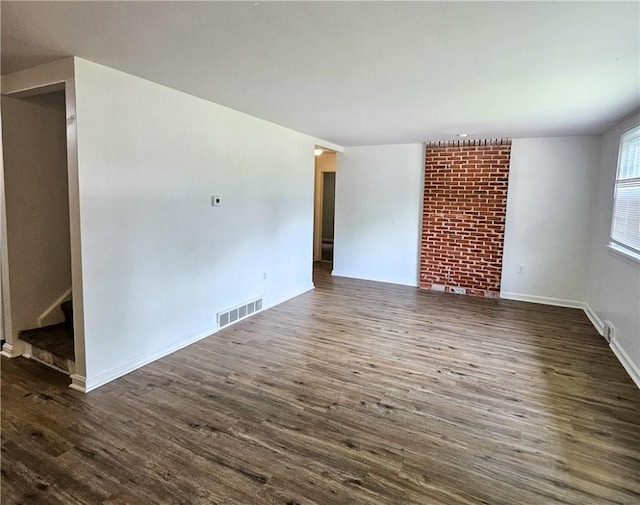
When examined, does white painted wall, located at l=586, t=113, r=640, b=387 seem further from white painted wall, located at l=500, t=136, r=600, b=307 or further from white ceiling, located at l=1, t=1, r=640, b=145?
white ceiling, located at l=1, t=1, r=640, b=145

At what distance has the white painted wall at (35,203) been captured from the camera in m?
3.26

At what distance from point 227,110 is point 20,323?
2772 millimetres

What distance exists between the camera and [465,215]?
604cm

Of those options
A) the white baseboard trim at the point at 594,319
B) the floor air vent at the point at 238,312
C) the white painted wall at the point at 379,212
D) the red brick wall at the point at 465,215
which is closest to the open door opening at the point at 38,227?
the floor air vent at the point at 238,312

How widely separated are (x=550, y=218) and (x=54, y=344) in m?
6.10

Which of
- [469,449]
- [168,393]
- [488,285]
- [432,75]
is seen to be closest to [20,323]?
[168,393]

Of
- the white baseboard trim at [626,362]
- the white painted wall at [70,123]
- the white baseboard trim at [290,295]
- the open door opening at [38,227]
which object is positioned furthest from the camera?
the white baseboard trim at [290,295]

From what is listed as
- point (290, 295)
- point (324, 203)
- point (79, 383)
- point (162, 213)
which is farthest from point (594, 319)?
point (324, 203)

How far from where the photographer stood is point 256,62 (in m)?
2.57

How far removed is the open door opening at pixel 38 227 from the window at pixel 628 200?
16.5ft

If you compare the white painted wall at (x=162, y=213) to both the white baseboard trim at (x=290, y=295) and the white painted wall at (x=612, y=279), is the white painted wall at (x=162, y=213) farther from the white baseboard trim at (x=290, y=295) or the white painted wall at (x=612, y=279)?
the white painted wall at (x=612, y=279)

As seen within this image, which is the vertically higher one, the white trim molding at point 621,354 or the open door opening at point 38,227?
the open door opening at point 38,227

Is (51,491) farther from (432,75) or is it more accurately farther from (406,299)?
(406,299)

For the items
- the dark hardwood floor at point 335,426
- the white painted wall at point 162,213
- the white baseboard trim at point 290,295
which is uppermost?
the white painted wall at point 162,213
